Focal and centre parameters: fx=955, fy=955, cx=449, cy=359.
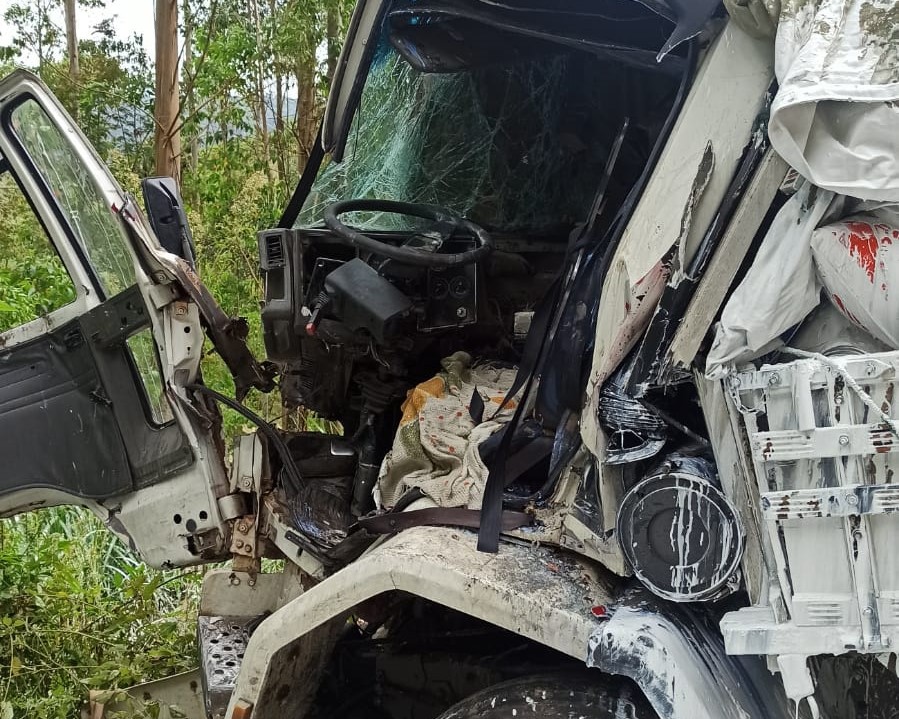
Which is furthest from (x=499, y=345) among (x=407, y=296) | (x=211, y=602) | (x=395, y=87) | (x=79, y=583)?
(x=79, y=583)

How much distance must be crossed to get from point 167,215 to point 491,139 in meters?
1.11

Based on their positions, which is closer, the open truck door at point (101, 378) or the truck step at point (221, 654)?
the truck step at point (221, 654)

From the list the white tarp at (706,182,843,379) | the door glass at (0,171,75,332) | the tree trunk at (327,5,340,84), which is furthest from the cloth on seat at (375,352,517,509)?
the tree trunk at (327,5,340,84)

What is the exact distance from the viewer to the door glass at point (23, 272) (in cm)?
568

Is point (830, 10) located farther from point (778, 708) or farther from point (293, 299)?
point (293, 299)

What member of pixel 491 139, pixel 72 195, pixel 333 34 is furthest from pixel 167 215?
pixel 333 34

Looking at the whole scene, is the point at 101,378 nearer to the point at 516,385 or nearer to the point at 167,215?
the point at 167,215

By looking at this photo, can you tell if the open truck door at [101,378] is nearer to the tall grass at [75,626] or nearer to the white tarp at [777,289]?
the tall grass at [75,626]

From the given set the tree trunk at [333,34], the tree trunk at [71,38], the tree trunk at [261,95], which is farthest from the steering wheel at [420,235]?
the tree trunk at [71,38]

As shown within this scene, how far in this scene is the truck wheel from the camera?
1884 millimetres

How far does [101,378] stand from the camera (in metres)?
3.12

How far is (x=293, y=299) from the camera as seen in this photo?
296 cm

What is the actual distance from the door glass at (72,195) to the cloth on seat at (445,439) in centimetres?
102

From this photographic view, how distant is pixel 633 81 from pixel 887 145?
1.69 meters
